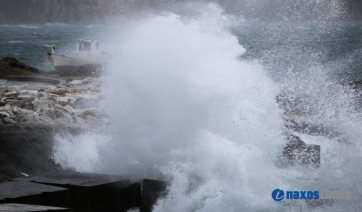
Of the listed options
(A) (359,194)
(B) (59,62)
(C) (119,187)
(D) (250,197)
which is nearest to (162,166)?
(C) (119,187)

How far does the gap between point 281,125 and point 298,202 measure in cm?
180

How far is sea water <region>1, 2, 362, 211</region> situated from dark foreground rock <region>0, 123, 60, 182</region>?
0.57 feet

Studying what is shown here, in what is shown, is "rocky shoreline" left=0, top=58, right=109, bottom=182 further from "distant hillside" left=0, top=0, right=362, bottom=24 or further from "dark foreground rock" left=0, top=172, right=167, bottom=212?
"distant hillside" left=0, top=0, right=362, bottom=24

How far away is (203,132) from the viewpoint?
5383mm

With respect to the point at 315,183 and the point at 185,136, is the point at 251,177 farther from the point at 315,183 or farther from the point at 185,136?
the point at 185,136

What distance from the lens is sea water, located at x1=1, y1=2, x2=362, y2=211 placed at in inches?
179

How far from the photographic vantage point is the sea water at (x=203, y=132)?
456 cm

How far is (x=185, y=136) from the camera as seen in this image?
5.37m

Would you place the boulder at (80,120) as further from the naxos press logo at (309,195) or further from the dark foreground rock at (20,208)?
the dark foreground rock at (20,208)

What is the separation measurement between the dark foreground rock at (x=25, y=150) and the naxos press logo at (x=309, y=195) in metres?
2.90

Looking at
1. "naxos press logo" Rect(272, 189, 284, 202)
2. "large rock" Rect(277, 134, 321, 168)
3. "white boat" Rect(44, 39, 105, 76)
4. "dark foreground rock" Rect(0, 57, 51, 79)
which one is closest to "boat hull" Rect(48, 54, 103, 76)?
"white boat" Rect(44, 39, 105, 76)

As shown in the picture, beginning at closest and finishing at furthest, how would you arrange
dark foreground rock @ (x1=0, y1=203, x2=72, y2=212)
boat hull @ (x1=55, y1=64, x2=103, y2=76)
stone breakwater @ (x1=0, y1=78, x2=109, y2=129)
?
dark foreground rock @ (x1=0, y1=203, x2=72, y2=212), stone breakwater @ (x1=0, y1=78, x2=109, y2=129), boat hull @ (x1=55, y1=64, x2=103, y2=76)

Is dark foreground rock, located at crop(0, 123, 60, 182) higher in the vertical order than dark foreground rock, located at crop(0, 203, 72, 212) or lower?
lower

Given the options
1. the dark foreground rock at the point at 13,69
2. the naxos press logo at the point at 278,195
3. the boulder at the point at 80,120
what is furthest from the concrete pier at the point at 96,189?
the dark foreground rock at the point at 13,69
